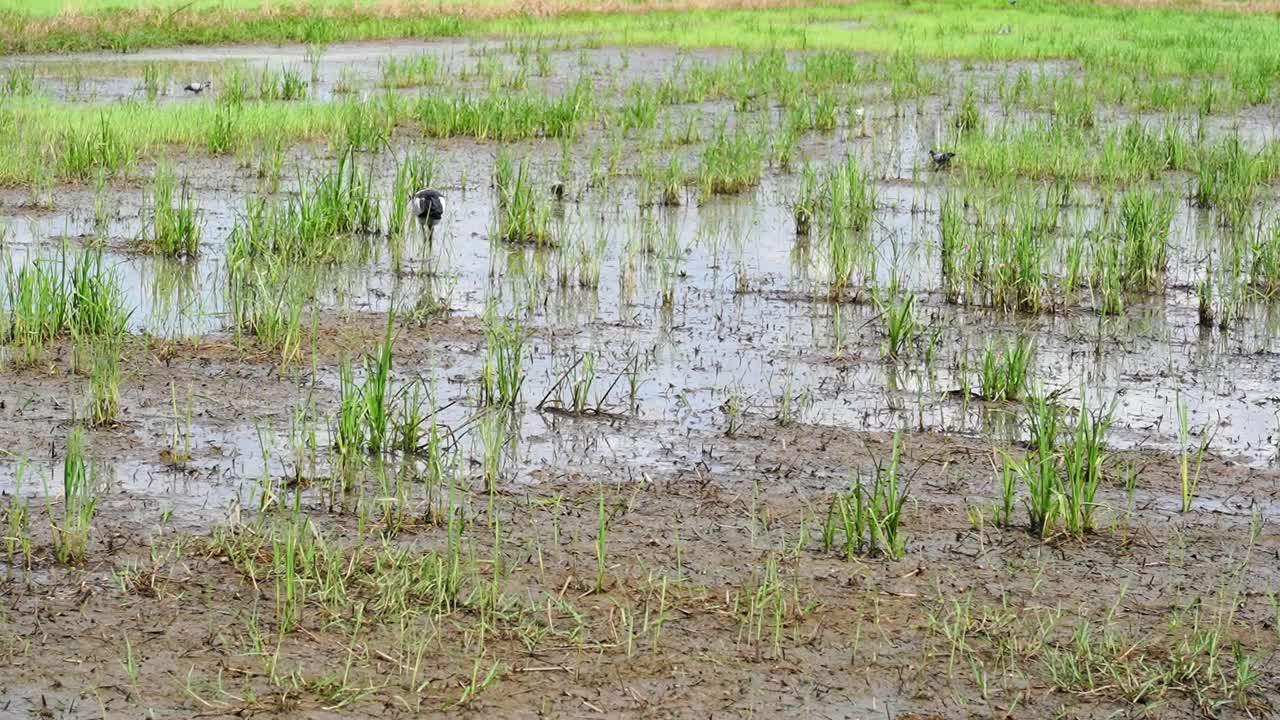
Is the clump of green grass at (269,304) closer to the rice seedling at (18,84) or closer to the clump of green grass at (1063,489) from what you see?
the clump of green grass at (1063,489)

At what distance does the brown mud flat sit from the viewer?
4.15 m

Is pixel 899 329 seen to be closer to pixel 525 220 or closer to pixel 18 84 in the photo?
pixel 525 220

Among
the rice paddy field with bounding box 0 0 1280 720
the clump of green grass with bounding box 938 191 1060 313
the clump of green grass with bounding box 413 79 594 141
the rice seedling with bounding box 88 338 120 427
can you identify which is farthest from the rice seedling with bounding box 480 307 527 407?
the clump of green grass with bounding box 413 79 594 141

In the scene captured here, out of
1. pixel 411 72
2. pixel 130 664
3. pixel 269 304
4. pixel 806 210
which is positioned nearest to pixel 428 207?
pixel 806 210

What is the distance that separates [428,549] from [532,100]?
12.0m

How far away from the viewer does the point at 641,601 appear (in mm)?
4719

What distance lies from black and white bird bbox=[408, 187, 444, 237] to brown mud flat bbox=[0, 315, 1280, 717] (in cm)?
438

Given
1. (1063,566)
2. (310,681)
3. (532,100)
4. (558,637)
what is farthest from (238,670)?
(532,100)

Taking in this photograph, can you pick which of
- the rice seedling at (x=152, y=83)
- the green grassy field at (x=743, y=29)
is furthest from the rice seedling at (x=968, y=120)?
the rice seedling at (x=152, y=83)

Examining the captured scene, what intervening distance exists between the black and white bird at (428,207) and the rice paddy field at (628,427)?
10cm

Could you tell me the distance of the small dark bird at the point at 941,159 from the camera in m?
13.2

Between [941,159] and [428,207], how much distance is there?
467 centimetres

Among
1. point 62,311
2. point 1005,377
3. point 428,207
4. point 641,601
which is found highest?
point 428,207

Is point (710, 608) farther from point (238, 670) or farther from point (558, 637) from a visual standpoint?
point (238, 670)
